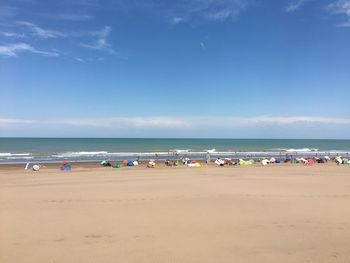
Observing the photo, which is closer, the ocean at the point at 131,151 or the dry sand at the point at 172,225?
the dry sand at the point at 172,225

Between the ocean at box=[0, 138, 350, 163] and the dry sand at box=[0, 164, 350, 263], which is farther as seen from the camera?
the ocean at box=[0, 138, 350, 163]

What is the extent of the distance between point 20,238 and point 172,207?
4.94m

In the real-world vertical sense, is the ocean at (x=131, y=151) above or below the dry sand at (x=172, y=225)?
above

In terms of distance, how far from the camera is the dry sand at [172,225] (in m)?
7.09

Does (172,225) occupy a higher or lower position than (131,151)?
lower

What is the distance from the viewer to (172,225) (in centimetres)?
917

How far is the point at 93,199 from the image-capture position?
12.6 metres

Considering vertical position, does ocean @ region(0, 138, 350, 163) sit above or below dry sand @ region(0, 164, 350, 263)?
above

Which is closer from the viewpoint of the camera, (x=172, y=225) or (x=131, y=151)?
(x=172, y=225)

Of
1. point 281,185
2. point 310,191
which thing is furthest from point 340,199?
point 281,185

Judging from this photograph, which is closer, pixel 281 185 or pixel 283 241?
pixel 283 241

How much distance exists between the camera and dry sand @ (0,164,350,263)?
7090mm

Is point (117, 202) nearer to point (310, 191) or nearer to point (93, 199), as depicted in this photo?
point (93, 199)

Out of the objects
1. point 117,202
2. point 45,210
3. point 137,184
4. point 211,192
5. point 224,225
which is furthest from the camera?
point 137,184
